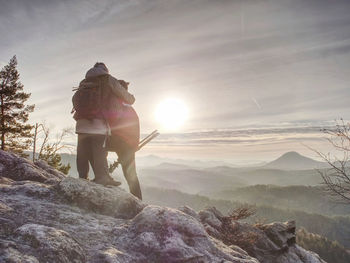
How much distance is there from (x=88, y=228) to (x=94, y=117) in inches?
91.9

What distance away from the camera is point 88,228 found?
3.61m

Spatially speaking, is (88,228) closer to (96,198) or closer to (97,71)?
→ (96,198)

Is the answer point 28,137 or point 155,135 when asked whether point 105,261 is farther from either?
point 28,137

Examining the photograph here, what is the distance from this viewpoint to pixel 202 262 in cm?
335

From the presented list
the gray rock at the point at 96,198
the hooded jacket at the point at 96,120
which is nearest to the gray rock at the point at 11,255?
the gray rock at the point at 96,198

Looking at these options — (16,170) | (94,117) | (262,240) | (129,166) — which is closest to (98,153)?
(94,117)

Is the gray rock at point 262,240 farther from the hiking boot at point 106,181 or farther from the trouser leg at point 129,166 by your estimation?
the hiking boot at point 106,181

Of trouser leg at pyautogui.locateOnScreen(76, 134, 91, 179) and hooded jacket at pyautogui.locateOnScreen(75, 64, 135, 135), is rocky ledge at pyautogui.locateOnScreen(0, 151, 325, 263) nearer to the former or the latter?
trouser leg at pyautogui.locateOnScreen(76, 134, 91, 179)

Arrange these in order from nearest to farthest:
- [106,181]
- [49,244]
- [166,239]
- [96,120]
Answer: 1. [49,244]
2. [166,239]
3. [96,120]
4. [106,181]

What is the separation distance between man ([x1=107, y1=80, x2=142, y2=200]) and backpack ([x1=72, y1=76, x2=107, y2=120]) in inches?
14.4

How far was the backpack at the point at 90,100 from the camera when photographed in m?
5.00

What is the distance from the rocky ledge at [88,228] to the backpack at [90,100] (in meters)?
1.39

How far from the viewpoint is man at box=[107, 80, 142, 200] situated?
551 cm

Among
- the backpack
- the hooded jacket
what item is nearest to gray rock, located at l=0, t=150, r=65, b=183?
the hooded jacket
